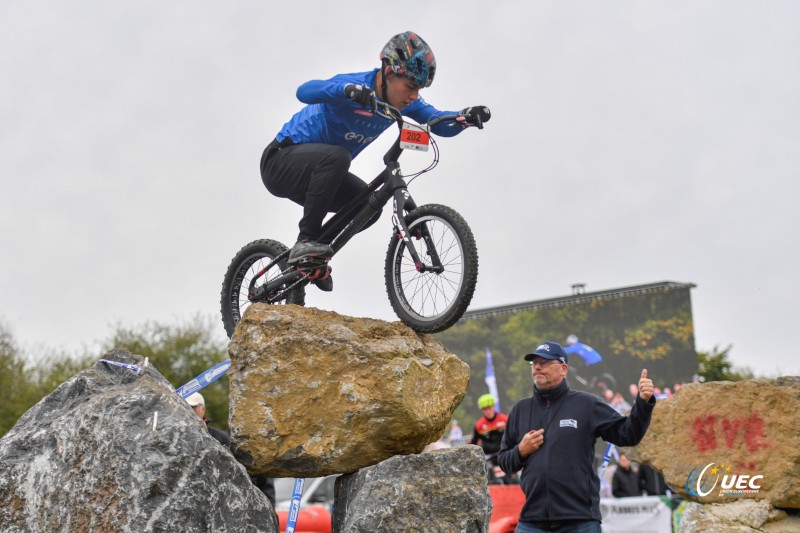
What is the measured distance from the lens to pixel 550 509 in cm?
574

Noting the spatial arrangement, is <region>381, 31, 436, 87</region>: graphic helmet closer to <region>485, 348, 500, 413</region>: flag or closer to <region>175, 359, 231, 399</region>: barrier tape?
<region>175, 359, 231, 399</region>: barrier tape

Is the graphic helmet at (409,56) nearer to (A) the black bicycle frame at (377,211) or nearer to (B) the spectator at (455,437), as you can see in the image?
(A) the black bicycle frame at (377,211)

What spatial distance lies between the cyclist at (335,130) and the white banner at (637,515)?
626cm

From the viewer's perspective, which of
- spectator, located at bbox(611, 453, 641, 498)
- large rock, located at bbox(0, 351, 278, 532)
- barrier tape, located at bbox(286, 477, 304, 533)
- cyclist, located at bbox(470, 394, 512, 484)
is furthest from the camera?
spectator, located at bbox(611, 453, 641, 498)

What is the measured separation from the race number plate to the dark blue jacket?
6.40ft

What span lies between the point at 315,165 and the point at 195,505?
2.27 metres

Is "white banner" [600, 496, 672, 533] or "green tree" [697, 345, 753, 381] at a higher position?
"green tree" [697, 345, 753, 381]

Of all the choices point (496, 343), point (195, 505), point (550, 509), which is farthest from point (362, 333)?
point (496, 343)

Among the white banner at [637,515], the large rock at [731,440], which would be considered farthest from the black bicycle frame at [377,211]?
the white banner at [637,515]

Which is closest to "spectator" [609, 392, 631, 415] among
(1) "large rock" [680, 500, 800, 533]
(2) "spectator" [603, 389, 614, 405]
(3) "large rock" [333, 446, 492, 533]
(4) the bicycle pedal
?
(2) "spectator" [603, 389, 614, 405]

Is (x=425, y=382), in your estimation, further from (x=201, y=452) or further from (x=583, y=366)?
(x=583, y=366)

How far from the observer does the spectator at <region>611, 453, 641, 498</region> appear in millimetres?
12047

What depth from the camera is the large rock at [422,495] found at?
4.52 m

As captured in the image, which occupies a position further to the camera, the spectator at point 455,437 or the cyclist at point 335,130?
the spectator at point 455,437
